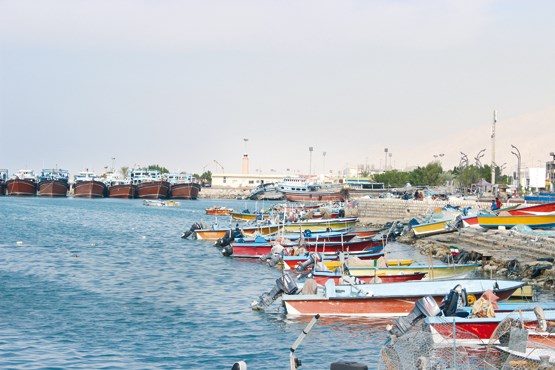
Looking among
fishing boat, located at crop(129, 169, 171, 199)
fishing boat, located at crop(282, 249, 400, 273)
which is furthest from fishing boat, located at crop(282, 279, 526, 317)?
fishing boat, located at crop(129, 169, 171, 199)

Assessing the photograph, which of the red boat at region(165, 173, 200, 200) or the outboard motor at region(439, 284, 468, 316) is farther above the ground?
the red boat at region(165, 173, 200, 200)

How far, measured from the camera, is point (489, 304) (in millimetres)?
22953

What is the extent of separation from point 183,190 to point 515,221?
5191 inches

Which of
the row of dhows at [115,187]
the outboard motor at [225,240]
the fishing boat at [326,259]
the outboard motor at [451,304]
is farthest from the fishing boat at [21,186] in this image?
the outboard motor at [451,304]

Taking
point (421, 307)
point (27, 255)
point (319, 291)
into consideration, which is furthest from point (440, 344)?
point (27, 255)

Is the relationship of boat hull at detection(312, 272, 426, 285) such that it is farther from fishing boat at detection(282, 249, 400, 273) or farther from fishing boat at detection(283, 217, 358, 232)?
fishing boat at detection(283, 217, 358, 232)

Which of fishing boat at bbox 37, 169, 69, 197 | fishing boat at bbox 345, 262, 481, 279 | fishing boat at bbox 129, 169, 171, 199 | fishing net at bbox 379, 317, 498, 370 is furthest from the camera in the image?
fishing boat at bbox 37, 169, 69, 197

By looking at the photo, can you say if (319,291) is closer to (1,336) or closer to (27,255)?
(1,336)

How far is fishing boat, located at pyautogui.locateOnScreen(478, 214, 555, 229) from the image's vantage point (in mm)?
49500

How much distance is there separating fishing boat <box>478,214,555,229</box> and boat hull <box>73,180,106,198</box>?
13940cm

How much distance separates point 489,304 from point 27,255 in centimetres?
3686

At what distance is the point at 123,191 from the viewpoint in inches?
7121

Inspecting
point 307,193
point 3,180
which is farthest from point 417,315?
point 3,180

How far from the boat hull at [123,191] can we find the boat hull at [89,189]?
121 inches
